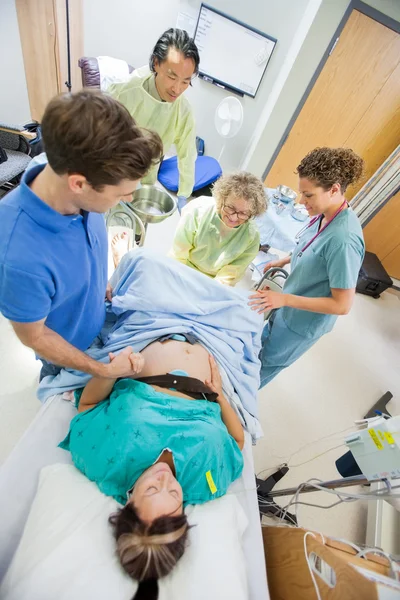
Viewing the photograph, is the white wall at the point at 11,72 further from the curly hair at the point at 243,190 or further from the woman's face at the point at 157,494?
the woman's face at the point at 157,494

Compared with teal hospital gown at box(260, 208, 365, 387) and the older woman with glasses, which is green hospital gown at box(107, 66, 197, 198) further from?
teal hospital gown at box(260, 208, 365, 387)

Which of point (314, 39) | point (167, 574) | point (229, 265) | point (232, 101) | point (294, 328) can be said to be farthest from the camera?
point (232, 101)

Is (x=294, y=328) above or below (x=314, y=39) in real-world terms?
below

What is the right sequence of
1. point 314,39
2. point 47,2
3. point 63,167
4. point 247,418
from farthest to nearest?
point 314,39 → point 47,2 → point 247,418 → point 63,167

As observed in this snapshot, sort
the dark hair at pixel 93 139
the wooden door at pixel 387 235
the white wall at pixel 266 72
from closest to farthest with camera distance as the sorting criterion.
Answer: the dark hair at pixel 93 139
the white wall at pixel 266 72
the wooden door at pixel 387 235

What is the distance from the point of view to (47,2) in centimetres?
251

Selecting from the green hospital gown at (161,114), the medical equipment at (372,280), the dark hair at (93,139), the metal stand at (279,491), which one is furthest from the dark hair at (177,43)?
the medical equipment at (372,280)

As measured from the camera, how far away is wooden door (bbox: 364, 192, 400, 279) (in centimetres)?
358

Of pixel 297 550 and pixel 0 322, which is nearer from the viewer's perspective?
pixel 297 550

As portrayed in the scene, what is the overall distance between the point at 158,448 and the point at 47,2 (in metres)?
3.84

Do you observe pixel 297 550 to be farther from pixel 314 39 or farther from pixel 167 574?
pixel 314 39

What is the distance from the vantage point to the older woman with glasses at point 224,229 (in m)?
1.41

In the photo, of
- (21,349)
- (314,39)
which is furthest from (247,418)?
(314,39)

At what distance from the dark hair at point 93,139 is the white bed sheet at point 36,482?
840 mm
